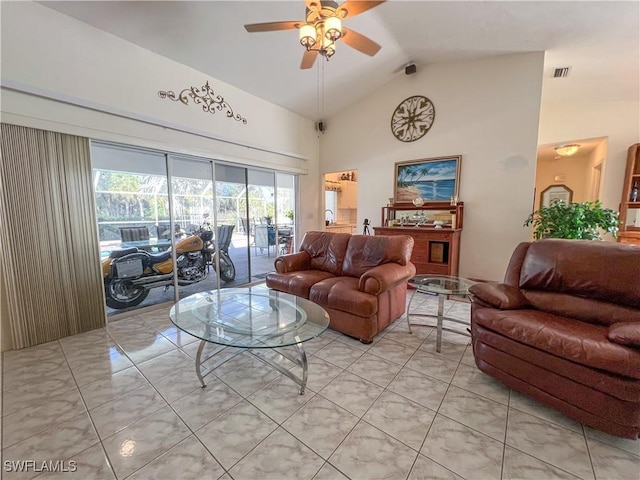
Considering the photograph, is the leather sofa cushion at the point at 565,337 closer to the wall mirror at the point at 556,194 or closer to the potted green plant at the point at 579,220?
the potted green plant at the point at 579,220

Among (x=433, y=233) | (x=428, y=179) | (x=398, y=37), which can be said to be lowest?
(x=433, y=233)

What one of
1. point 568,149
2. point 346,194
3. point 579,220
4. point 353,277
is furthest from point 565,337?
point 346,194

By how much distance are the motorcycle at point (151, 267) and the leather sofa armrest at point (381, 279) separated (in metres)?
2.57

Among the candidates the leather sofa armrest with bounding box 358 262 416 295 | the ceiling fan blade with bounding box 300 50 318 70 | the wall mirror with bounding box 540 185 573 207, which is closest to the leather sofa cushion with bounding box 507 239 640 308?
the leather sofa armrest with bounding box 358 262 416 295

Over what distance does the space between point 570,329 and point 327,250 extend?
242 centimetres

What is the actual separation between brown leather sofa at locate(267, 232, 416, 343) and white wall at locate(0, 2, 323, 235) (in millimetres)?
1997

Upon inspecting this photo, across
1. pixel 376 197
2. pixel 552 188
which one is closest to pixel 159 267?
pixel 376 197

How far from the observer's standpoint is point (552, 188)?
6.54 meters

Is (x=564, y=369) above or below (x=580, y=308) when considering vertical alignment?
below

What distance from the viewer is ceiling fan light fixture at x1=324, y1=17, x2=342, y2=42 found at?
6.64ft

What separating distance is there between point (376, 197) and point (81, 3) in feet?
14.4

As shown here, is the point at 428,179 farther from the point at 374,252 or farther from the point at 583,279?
the point at 583,279

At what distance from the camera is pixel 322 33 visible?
214 centimetres

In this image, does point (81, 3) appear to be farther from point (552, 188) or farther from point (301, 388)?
point (552, 188)
